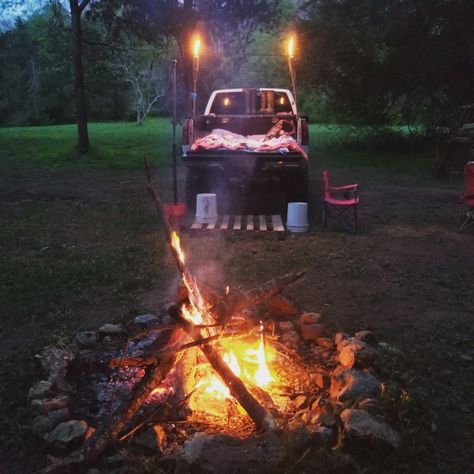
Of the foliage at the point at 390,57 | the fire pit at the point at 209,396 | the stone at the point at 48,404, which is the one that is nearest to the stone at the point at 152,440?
the fire pit at the point at 209,396

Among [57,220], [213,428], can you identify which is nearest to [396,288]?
[213,428]

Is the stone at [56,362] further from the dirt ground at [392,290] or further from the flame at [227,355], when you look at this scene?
the flame at [227,355]

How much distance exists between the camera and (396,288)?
5.35m

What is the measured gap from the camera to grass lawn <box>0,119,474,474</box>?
3.11 meters

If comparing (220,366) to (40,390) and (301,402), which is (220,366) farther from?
(40,390)

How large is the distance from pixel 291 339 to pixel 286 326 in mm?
174

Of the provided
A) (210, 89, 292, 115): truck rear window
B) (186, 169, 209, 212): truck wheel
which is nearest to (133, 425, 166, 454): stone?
(186, 169, 209, 212): truck wheel

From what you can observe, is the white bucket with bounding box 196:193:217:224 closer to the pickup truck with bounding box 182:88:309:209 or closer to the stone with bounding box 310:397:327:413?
the pickup truck with bounding box 182:88:309:209

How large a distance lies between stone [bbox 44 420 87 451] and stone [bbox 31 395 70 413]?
21 cm

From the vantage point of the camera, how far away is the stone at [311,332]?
3875 mm

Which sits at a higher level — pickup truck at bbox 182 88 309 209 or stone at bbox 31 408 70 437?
pickup truck at bbox 182 88 309 209

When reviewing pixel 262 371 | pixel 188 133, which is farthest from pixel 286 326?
pixel 188 133

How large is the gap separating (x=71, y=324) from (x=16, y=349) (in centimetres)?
52

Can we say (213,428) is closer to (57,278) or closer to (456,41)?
(57,278)
